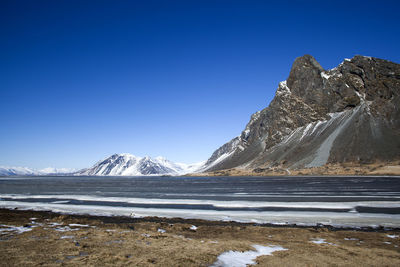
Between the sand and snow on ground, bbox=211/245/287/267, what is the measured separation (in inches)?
9.6

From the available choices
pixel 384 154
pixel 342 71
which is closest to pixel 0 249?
pixel 384 154

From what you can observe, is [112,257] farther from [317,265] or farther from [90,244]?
[317,265]

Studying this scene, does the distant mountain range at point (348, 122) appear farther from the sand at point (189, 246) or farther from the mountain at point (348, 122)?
the sand at point (189, 246)

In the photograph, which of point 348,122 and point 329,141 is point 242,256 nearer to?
point 329,141

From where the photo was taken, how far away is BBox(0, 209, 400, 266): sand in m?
8.55

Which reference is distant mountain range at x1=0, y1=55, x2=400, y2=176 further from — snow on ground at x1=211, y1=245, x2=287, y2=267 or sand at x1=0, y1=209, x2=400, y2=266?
snow on ground at x1=211, y1=245, x2=287, y2=267

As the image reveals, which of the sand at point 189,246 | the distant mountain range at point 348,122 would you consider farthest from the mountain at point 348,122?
the sand at point 189,246

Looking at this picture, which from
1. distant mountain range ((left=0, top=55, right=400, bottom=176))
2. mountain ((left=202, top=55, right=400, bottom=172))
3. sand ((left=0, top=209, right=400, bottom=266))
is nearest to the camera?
sand ((left=0, top=209, right=400, bottom=266))

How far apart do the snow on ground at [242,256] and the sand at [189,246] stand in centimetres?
24

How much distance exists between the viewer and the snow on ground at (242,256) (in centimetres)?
857

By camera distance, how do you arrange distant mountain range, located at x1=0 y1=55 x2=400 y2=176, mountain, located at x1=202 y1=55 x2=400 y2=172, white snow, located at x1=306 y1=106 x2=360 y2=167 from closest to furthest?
distant mountain range, located at x1=0 y1=55 x2=400 y2=176 < mountain, located at x1=202 y1=55 x2=400 y2=172 < white snow, located at x1=306 y1=106 x2=360 y2=167

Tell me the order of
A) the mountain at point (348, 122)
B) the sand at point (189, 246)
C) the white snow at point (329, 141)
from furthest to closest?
the white snow at point (329, 141), the mountain at point (348, 122), the sand at point (189, 246)

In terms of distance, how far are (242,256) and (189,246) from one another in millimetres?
2351

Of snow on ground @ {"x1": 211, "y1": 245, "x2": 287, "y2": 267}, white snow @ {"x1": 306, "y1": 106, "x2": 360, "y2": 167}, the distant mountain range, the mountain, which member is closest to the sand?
snow on ground @ {"x1": 211, "y1": 245, "x2": 287, "y2": 267}
